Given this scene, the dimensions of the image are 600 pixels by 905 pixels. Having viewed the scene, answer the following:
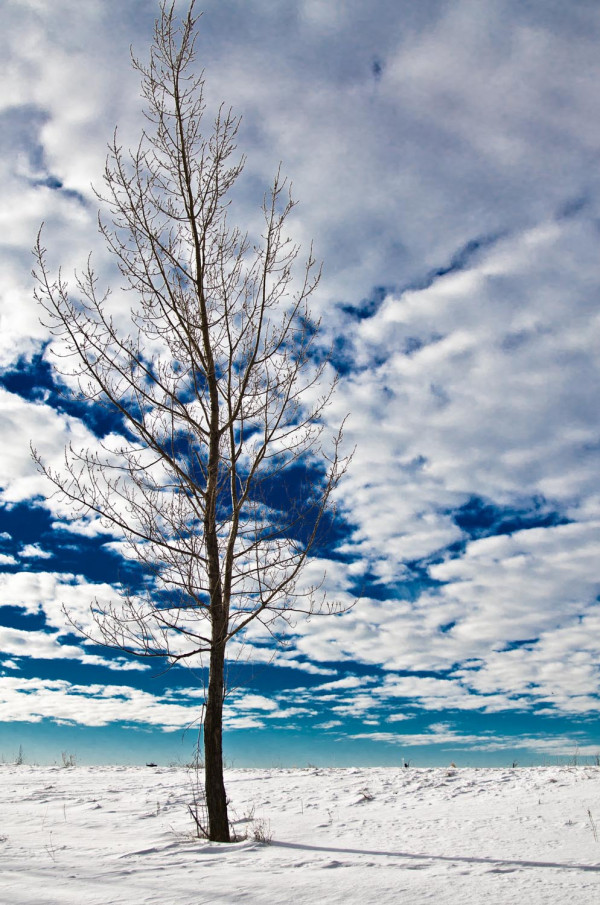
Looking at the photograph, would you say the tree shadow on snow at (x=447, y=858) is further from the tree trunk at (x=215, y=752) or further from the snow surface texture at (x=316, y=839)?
the tree trunk at (x=215, y=752)

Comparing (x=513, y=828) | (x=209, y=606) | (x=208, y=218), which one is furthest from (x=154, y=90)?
(x=513, y=828)

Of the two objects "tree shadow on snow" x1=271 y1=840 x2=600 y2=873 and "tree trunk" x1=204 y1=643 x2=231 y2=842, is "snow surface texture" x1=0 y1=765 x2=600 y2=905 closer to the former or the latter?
"tree shadow on snow" x1=271 y1=840 x2=600 y2=873

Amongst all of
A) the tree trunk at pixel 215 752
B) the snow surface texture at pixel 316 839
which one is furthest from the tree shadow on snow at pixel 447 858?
the tree trunk at pixel 215 752

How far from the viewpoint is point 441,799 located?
25.4 feet

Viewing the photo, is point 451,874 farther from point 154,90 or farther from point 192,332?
point 154,90

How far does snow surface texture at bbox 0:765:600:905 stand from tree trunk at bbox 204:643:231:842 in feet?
0.83

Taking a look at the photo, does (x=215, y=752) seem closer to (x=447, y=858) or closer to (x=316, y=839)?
(x=316, y=839)

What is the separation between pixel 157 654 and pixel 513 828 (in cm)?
402

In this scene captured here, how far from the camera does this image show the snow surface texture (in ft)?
12.6

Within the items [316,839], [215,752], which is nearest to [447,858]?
[316,839]

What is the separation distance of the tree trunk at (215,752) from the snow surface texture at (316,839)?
0.25 m

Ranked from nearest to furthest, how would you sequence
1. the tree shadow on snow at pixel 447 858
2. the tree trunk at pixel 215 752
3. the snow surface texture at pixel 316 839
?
the snow surface texture at pixel 316 839
the tree shadow on snow at pixel 447 858
the tree trunk at pixel 215 752

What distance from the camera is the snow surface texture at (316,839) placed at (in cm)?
384

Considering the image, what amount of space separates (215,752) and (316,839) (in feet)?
4.23
